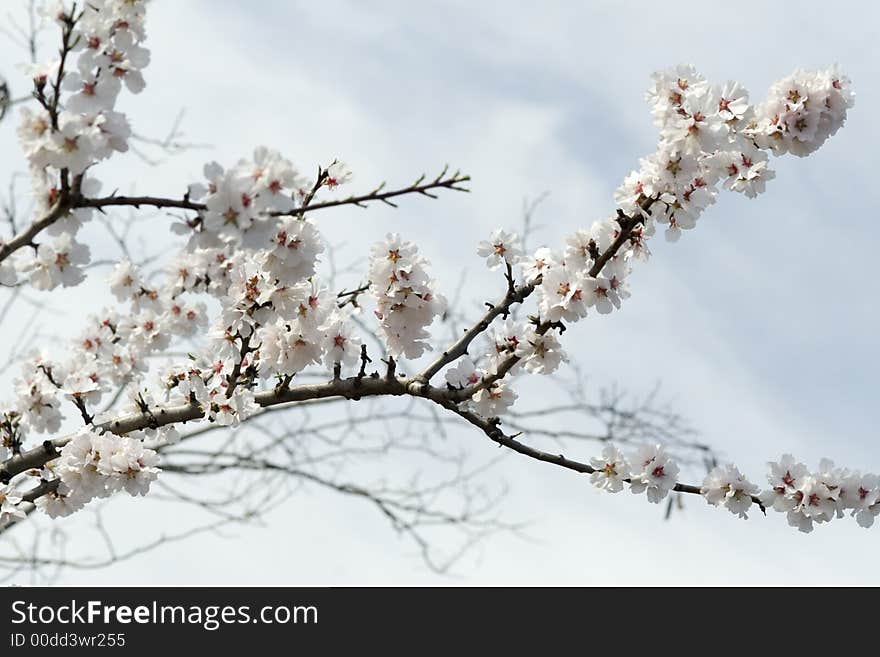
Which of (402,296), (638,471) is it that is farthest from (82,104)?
(638,471)

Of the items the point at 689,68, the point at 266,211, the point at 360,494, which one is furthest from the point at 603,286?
the point at 360,494

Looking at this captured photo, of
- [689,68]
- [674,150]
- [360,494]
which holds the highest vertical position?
[360,494]

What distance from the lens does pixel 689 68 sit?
3.26m

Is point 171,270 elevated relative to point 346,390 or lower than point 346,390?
elevated

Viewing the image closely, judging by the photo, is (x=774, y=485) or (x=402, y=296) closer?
(x=402, y=296)

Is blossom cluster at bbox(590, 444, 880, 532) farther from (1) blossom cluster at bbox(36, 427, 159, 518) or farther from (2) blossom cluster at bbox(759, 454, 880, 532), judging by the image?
(1) blossom cluster at bbox(36, 427, 159, 518)

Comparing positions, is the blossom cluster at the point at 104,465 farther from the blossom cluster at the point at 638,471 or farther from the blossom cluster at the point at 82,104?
the blossom cluster at the point at 638,471

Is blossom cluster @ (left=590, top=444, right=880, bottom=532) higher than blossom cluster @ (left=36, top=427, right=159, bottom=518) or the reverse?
the reverse

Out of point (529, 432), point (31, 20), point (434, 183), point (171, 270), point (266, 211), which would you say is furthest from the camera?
point (529, 432)

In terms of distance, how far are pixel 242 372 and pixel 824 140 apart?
2294mm

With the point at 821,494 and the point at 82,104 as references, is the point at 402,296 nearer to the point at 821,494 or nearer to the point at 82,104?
the point at 82,104

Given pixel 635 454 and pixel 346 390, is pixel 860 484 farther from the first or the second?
pixel 346 390

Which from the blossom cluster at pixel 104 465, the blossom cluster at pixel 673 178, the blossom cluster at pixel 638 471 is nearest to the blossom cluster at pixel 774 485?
the blossom cluster at pixel 638 471

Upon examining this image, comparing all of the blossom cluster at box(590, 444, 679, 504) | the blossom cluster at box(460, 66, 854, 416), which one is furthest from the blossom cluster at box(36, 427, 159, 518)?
the blossom cluster at box(590, 444, 679, 504)
